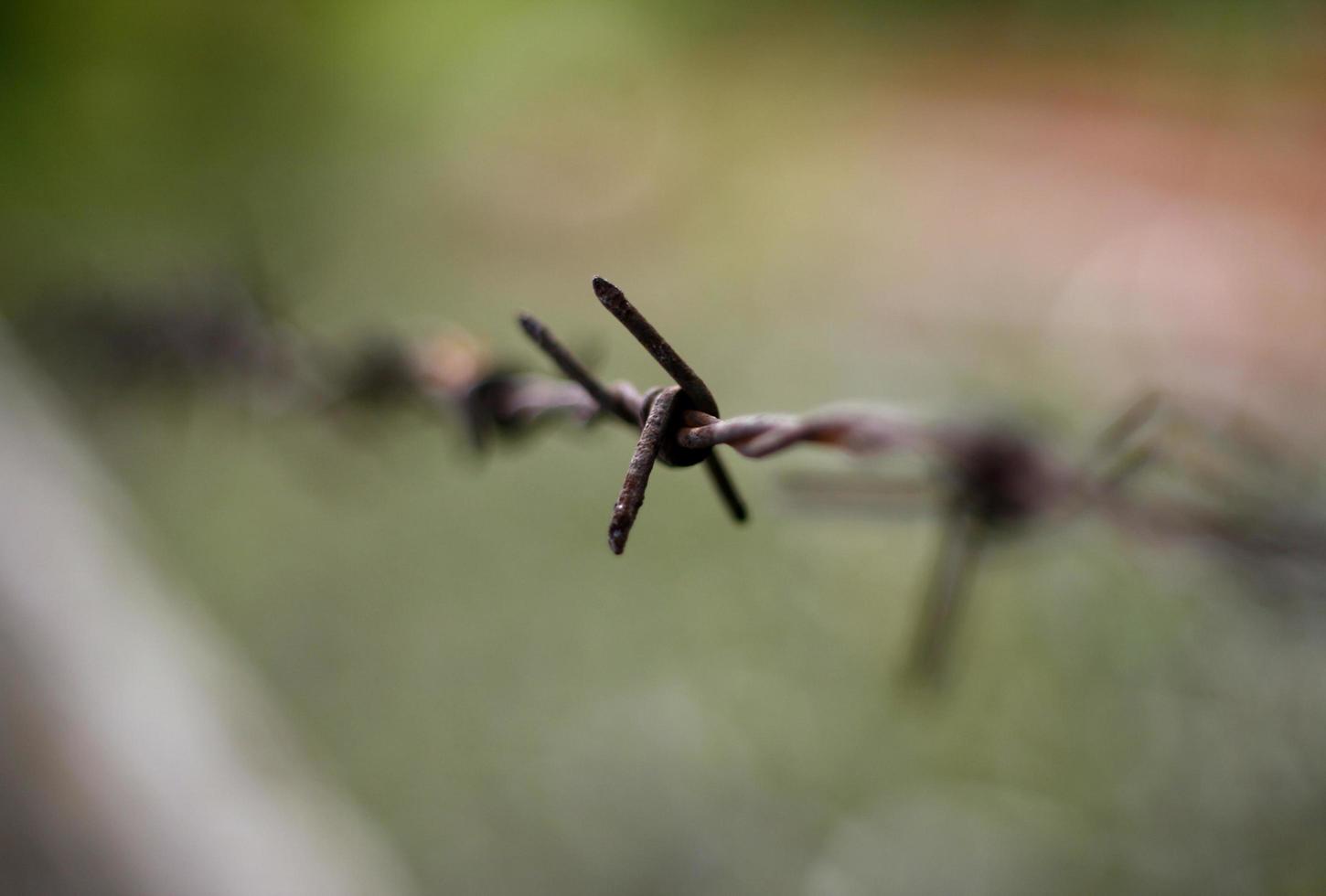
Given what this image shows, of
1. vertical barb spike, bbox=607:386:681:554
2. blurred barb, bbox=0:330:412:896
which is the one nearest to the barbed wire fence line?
vertical barb spike, bbox=607:386:681:554

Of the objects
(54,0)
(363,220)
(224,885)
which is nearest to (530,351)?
(224,885)

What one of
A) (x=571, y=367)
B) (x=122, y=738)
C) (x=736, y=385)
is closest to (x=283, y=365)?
(x=571, y=367)

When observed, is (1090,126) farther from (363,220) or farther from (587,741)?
(587,741)

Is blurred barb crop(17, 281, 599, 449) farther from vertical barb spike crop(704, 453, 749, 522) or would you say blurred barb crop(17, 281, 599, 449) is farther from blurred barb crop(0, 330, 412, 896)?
blurred barb crop(0, 330, 412, 896)

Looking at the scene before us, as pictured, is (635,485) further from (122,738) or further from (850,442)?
(122,738)

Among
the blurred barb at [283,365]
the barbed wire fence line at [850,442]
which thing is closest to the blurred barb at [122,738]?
the blurred barb at [283,365]

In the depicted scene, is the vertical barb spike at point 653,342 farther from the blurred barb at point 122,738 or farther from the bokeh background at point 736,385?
the blurred barb at point 122,738
